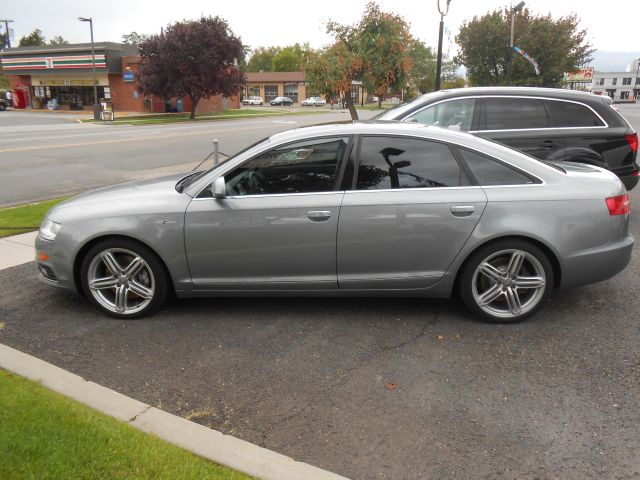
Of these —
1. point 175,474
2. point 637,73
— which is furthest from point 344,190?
point 637,73

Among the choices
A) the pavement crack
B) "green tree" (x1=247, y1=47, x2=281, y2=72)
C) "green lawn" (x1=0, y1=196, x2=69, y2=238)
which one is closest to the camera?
the pavement crack

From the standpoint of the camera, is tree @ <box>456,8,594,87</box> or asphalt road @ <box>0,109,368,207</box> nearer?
asphalt road @ <box>0,109,368,207</box>

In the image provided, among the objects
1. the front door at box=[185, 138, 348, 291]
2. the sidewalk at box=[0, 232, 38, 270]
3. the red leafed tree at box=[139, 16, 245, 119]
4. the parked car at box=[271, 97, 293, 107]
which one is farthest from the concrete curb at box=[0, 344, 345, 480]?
the parked car at box=[271, 97, 293, 107]

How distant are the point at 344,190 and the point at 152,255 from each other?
Result: 1.66m

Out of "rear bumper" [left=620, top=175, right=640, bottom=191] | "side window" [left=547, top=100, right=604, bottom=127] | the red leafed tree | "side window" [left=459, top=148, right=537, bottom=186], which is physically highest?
the red leafed tree

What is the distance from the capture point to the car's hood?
4562 mm

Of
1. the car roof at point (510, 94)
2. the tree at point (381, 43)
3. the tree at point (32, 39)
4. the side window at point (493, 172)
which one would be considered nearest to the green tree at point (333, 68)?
the tree at point (381, 43)

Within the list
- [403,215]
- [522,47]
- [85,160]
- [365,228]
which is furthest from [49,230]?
[522,47]

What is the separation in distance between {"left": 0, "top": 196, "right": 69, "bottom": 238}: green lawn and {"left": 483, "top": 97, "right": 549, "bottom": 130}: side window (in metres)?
6.47

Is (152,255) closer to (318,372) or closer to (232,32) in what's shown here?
(318,372)

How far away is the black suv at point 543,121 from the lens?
6.97 metres

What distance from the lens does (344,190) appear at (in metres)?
4.28

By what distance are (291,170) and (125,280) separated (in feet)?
5.48

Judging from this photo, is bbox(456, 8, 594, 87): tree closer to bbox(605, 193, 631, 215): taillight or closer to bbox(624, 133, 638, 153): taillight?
bbox(624, 133, 638, 153): taillight
